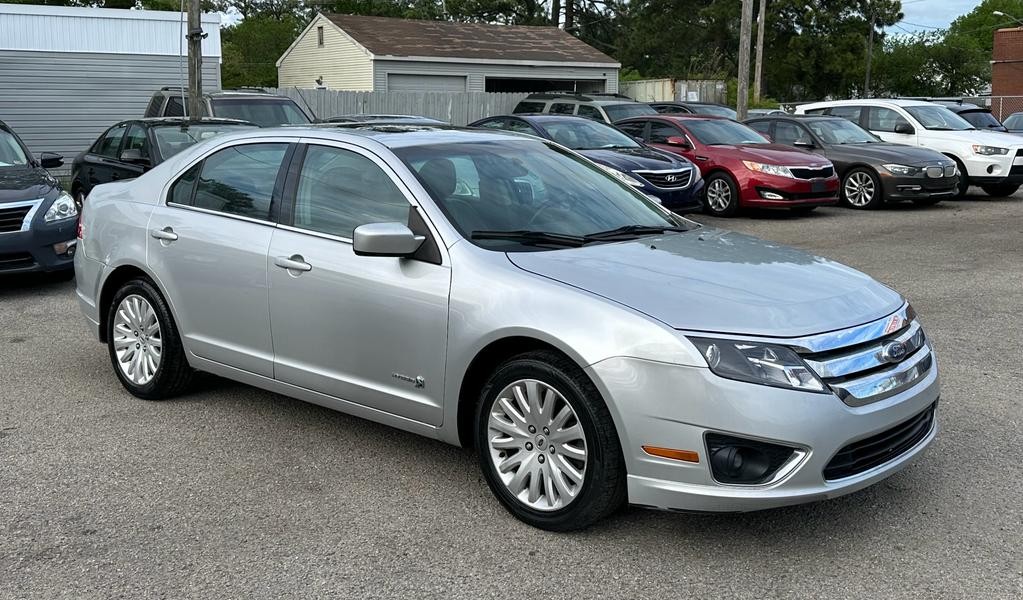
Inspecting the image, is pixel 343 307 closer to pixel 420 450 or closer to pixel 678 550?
pixel 420 450

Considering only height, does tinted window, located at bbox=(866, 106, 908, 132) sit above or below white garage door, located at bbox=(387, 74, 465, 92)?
below

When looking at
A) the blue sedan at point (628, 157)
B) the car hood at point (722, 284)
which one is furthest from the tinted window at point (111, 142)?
the car hood at point (722, 284)

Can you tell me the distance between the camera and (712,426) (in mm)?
3666

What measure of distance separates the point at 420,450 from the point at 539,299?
1400mm

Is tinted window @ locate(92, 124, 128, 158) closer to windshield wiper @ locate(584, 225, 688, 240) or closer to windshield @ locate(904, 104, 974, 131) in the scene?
windshield wiper @ locate(584, 225, 688, 240)

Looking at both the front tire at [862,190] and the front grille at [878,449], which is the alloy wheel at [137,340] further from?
the front tire at [862,190]

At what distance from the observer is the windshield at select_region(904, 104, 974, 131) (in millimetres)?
17844

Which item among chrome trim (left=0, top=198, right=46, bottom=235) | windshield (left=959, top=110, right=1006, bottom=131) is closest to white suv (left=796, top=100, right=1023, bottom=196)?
windshield (left=959, top=110, right=1006, bottom=131)

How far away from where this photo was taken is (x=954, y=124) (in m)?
18.1

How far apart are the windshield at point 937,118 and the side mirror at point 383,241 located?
15551mm

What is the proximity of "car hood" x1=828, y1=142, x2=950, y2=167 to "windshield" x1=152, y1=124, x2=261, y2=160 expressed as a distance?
9389mm

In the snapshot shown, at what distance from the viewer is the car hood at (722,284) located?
382 centimetres

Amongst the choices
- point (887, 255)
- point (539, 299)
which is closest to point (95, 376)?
point (539, 299)

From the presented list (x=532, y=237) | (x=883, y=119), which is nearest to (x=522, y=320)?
(x=532, y=237)
